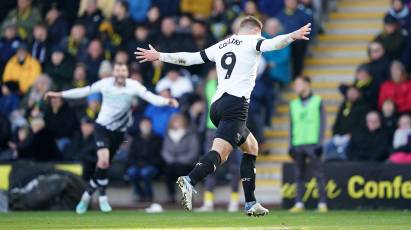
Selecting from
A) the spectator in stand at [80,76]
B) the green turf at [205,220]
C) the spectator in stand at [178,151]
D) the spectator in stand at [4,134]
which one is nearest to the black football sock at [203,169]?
the green turf at [205,220]

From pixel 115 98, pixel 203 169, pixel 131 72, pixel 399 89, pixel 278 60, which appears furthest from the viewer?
pixel 131 72

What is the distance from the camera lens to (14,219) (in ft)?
60.3

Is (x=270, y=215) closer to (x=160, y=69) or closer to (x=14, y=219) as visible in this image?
(x=14, y=219)

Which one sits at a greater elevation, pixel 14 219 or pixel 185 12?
pixel 185 12

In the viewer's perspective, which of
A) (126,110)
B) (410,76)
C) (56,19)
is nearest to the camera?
(126,110)

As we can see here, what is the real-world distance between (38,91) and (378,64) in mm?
7391

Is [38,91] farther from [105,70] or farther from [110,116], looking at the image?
[110,116]

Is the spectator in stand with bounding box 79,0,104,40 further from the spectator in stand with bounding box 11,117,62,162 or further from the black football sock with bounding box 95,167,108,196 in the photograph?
the black football sock with bounding box 95,167,108,196

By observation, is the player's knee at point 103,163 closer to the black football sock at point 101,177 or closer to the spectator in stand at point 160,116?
the black football sock at point 101,177

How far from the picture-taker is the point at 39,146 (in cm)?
2467

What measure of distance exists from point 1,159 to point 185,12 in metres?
5.28

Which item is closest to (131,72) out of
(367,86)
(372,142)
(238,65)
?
(367,86)

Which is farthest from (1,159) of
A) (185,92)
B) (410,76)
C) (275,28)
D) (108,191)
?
(410,76)

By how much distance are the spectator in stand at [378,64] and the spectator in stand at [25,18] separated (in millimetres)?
8325
